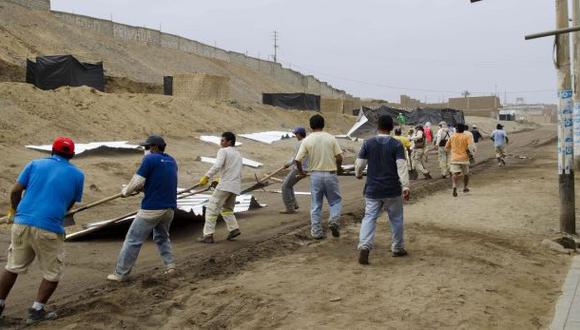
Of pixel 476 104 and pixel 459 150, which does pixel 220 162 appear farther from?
pixel 476 104

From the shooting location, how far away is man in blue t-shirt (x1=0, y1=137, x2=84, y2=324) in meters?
5.43

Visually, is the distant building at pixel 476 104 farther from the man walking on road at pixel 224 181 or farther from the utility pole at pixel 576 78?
the man walking on road at pixel 224 181

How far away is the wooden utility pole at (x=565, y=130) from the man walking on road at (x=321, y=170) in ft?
11.6

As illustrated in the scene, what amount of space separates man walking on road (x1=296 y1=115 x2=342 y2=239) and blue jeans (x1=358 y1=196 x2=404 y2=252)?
1.34 m

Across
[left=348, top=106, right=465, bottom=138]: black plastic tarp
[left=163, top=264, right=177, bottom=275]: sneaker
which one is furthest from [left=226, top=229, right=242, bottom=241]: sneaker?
[left=348, top=106, right=465, bottom=138]: black plastic tarp

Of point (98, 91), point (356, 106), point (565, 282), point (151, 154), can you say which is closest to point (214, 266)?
point (151, 154)

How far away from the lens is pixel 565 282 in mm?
6898

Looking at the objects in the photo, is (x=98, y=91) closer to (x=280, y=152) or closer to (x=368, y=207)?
(x=280, y=152)

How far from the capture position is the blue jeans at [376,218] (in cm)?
736

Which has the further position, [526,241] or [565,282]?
[526,241]

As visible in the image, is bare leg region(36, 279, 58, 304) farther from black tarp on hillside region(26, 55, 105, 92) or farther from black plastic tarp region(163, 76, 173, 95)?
black plastic tarp region(163, 76, 173, 95)

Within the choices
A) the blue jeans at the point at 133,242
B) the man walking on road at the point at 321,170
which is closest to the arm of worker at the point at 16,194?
the blue jeans at the point at 133,242

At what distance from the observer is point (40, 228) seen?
214 inches

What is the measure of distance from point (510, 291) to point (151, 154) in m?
4.13
